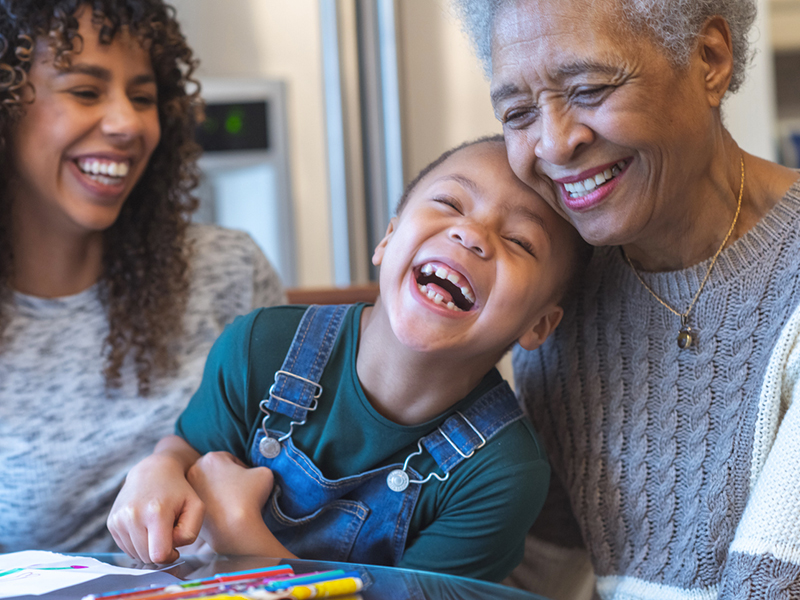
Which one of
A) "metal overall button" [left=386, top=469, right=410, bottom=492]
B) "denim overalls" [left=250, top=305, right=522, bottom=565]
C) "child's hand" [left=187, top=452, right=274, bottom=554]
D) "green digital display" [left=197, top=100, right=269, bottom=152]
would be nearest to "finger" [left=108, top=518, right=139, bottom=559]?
"child's hand" [left=187, top=452, right=274, bottom=554]

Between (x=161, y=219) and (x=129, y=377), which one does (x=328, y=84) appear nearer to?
(x=161, y=219)

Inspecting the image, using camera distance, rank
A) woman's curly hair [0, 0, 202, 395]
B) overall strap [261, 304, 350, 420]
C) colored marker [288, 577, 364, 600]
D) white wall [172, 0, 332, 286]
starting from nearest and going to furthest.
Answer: colored marker [288, 577, 364, 600]
overall strap [261, 304, 350, 420]
woman's curly hair [0, 0, 202, 395]
white wall [172, 0, 332, 286]

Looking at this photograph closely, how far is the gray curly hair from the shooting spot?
3.07ft

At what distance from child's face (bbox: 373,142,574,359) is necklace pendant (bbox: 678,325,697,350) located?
182mm

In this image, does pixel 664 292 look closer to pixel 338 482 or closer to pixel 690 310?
pixel 690 310

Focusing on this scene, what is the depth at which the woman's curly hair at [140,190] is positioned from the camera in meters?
1.36

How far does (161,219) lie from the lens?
5.18 feet

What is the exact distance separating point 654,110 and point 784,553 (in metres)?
0.54

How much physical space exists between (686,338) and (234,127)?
1837 mm

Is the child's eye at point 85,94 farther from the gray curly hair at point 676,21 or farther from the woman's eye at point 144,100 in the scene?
the gray curly hair at point 676,21

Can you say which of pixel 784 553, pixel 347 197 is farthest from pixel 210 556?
pixel 347 197

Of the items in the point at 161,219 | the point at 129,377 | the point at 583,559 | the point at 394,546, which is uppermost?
the point at 161,219

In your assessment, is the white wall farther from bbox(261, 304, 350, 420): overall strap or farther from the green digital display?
bbox(261, 304, 350, 420): overall strap

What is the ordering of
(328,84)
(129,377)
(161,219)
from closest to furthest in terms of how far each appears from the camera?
(129,377) → (161,219) → (328,84)
